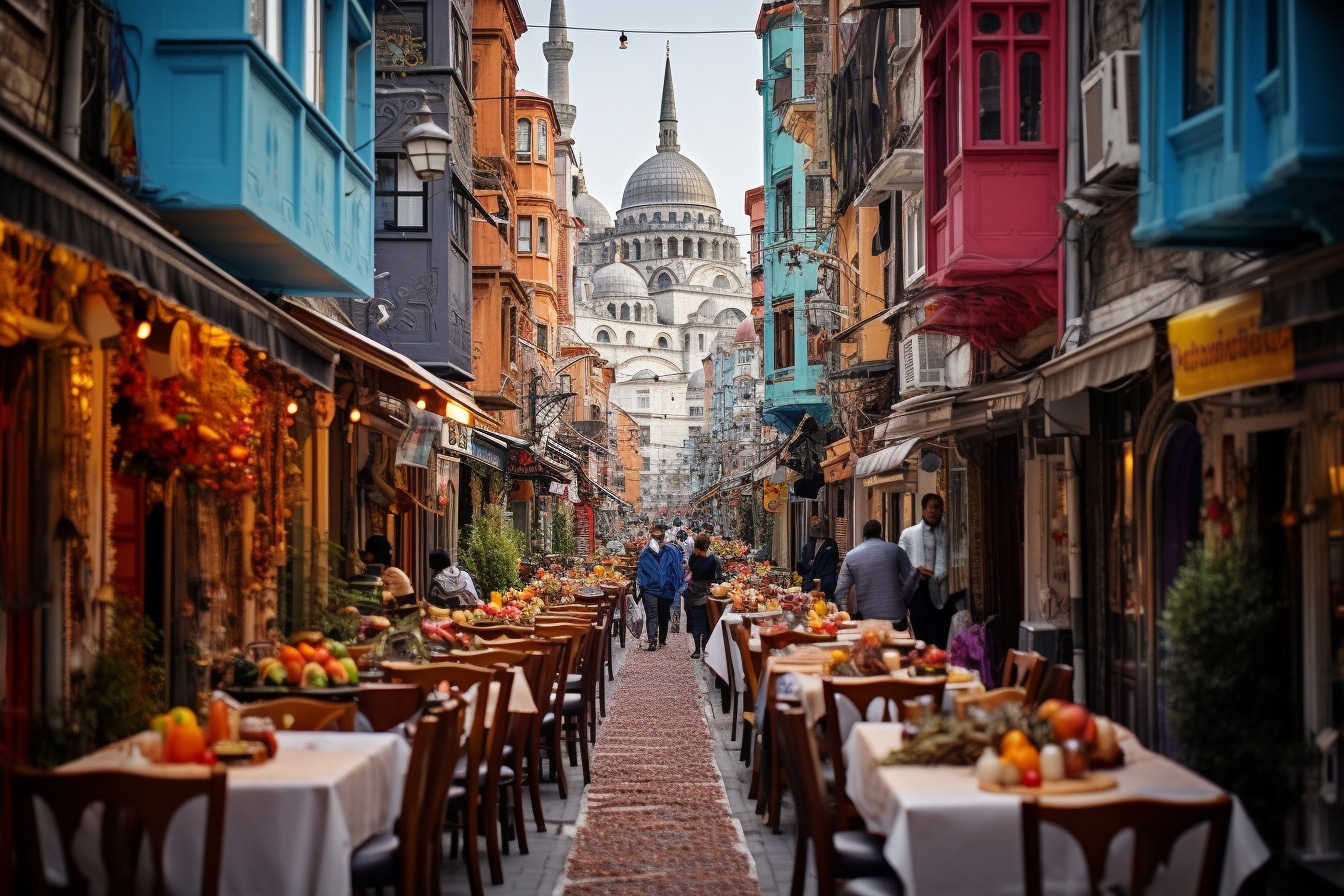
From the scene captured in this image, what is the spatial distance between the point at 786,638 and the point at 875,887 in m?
6.01

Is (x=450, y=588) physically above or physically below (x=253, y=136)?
below

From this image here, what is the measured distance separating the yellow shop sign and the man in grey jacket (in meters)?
7.88

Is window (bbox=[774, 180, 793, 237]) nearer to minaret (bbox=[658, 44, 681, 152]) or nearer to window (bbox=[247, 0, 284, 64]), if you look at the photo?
window (bbox=[247, 0, 284, 64])

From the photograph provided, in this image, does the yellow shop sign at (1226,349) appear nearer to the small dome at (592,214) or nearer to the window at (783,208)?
the window at (783,208)

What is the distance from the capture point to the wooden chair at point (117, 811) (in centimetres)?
544

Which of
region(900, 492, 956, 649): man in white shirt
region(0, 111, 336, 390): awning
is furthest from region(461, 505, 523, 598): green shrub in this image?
region(0, 111, 336, 390): awning

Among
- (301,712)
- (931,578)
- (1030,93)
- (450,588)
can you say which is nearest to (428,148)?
(450,588)

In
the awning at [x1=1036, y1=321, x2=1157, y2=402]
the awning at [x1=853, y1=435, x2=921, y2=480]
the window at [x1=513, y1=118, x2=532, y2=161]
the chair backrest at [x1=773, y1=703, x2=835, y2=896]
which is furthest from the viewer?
the window at [x1=513, y1=118, x2=532, y2=161]

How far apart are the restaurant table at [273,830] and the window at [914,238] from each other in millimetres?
14742

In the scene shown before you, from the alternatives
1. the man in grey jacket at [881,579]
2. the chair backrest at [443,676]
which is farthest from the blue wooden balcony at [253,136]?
the man in grey jacket at [881,579]

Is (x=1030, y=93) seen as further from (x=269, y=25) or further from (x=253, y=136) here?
(x=253, y=136)

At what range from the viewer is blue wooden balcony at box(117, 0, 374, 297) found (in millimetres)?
10289

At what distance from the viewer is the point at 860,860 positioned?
7000 millimetres

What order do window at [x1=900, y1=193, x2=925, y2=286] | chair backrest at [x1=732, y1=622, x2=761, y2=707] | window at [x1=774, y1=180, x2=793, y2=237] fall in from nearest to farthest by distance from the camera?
chair backrest at [x1=732, y1=622, x2=761, y2=707]
window at [x1=900, y1=193, x2=925, y2=286]
window at [x1=774, y1=180, x2=793, y2=237]
